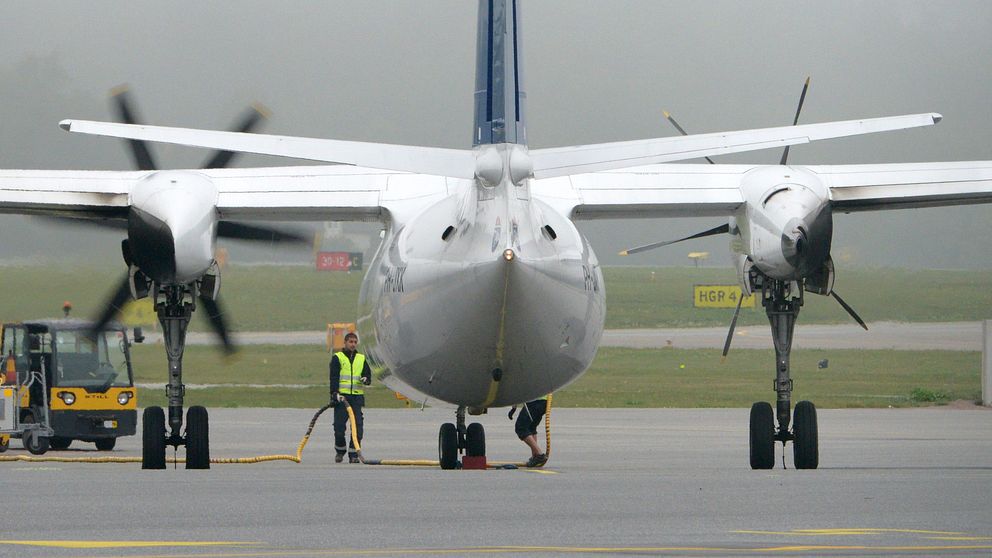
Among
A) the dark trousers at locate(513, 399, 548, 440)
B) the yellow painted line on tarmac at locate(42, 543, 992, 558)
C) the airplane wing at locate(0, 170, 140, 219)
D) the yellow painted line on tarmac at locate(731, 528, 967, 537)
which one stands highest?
the airplane wing at locate(0, 170, 140, 219)

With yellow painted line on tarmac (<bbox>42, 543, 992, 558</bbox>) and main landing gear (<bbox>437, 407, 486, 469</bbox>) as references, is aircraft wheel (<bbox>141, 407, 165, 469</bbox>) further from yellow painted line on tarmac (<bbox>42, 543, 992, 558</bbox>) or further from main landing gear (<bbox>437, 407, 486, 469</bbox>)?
yellow painted line on tarmac (<bbox>42, 543, 992, 558</bbox>)

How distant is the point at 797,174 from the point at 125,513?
1049 centimetres

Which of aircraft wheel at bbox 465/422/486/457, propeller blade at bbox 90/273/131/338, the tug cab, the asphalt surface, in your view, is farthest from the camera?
the asphalt surface

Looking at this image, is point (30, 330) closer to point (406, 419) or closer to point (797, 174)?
point (406, 419)

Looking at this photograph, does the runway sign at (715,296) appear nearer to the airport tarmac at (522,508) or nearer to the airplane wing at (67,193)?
the airport tarmac at (522,508)

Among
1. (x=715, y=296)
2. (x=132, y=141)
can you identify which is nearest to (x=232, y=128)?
(x=132, y=141)

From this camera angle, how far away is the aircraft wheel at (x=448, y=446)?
62.4 feet

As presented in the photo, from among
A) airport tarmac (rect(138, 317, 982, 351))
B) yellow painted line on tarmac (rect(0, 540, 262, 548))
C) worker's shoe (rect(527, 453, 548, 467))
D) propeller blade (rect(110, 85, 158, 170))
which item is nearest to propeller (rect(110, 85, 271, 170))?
propeller blade (rect(110, 85, 158, 170))

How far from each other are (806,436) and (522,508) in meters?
7.26

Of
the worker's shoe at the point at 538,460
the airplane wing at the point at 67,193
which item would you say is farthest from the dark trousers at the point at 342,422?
the airplane wing at the point at 67,193

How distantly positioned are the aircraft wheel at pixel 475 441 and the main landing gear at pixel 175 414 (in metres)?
3.19

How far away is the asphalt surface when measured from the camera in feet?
205

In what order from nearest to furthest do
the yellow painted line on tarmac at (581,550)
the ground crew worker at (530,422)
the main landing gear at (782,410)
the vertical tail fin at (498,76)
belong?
the yellow painted line on tarmac at (581,550)
the vertical tail fin at (498,76)
the main landing gear at (782,410)
the ground crew worker at (530,422)

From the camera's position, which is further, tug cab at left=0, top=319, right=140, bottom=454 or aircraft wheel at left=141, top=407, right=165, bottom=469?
tug cab at left=0, top=319, right=140, bottom=454
